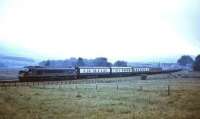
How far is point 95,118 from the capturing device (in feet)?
64.2

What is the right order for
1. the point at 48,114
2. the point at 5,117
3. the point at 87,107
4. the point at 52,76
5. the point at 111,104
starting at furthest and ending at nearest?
the point at 52,76, the point at 111,104, the point at 87,107, the point at 48,114, the point at 5,117

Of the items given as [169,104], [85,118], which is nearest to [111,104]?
[169,104]

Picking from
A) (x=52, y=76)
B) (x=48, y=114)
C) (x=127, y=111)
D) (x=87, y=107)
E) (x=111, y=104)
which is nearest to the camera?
(x=48, y=114)

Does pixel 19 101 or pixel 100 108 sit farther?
pixel 19 101

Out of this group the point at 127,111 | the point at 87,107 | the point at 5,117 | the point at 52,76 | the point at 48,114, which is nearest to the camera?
the point at 5,117

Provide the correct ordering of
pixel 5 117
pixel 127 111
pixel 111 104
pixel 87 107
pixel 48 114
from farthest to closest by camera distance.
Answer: pixel 111 104
pixel 87 107
pixel 127 111
pixel 48 114
pixel 5 117

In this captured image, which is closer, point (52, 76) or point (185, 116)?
point (185, 116)

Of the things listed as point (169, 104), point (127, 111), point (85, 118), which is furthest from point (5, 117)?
point (169, 104)

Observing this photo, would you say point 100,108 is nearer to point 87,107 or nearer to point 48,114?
point 87,107

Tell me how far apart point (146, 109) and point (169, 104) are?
398 cm

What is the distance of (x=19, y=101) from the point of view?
27312 millimetres

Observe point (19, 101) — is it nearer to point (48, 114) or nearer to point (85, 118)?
point (48, 114)

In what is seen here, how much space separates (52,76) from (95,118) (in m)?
42.3

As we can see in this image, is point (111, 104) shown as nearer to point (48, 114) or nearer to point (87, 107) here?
point (87, 107)
